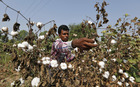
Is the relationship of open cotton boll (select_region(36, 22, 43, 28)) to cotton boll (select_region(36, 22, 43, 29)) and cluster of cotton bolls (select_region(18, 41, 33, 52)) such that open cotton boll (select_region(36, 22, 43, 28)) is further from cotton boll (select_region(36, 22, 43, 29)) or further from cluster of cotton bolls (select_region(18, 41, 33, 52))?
cluster of cotton bolls (select_region(18, 41, 33, 52))

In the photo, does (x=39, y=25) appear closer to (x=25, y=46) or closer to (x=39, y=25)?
(x=39, y=25)

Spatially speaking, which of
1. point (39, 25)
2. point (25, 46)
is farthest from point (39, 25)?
point (25, 46)

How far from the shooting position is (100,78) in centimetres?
209

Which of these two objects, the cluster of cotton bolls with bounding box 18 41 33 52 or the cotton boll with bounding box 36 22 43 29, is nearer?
the cluster of cotton bolls with bounding box 18 41 33 52

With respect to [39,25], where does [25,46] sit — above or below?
below

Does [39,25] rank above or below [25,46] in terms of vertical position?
above

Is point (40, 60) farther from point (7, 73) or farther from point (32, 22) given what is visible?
point (7, 73)

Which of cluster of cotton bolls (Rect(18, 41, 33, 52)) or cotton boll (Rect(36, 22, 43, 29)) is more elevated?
cotton boll (Rect(36, 22, 43, 29))

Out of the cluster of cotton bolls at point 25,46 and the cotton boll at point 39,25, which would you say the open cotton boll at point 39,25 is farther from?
the cluster of cotton bolls at point 25,46

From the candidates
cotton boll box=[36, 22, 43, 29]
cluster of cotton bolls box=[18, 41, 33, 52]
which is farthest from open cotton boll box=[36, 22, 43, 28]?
cluster of cotton bolls box=[18, 41, 33, 52]

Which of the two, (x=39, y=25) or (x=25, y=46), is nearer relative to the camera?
(x=25, y=46)

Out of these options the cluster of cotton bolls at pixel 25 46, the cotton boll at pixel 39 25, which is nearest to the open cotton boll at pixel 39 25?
the cotton boll at pixel 39 25

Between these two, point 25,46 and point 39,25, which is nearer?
point 25,46

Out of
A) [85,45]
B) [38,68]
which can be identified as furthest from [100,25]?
[38,68]
